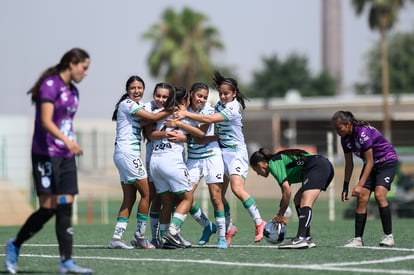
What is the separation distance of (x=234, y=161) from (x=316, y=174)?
3.93 ft

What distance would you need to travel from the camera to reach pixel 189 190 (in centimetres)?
1186

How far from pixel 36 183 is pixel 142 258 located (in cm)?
190

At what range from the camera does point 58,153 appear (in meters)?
9.05

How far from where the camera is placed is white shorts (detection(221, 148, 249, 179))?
41.1 ft

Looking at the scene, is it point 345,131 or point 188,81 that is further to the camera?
point 188,81

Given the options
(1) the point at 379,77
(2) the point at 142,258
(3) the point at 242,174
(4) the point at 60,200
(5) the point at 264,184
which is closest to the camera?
(4) the point at 60,200

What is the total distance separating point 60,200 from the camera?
905 cm

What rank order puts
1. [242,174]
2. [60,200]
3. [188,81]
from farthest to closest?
[188,81], [242,174], [60,200]

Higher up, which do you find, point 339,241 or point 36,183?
point 36,183

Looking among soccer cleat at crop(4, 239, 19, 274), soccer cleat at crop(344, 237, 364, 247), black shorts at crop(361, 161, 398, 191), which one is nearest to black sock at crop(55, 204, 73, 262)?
soccer cleat at crop(4, 239, 19, 274)

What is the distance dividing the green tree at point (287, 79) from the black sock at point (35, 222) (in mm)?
75552

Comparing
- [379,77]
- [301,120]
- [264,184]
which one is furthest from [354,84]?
[264,184]

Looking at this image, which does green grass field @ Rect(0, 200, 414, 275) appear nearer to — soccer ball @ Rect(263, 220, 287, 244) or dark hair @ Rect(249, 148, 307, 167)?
soccer ball @ Rect(263, 220, 287, 244)

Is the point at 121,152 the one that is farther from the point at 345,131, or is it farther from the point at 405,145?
the point at 405,145
